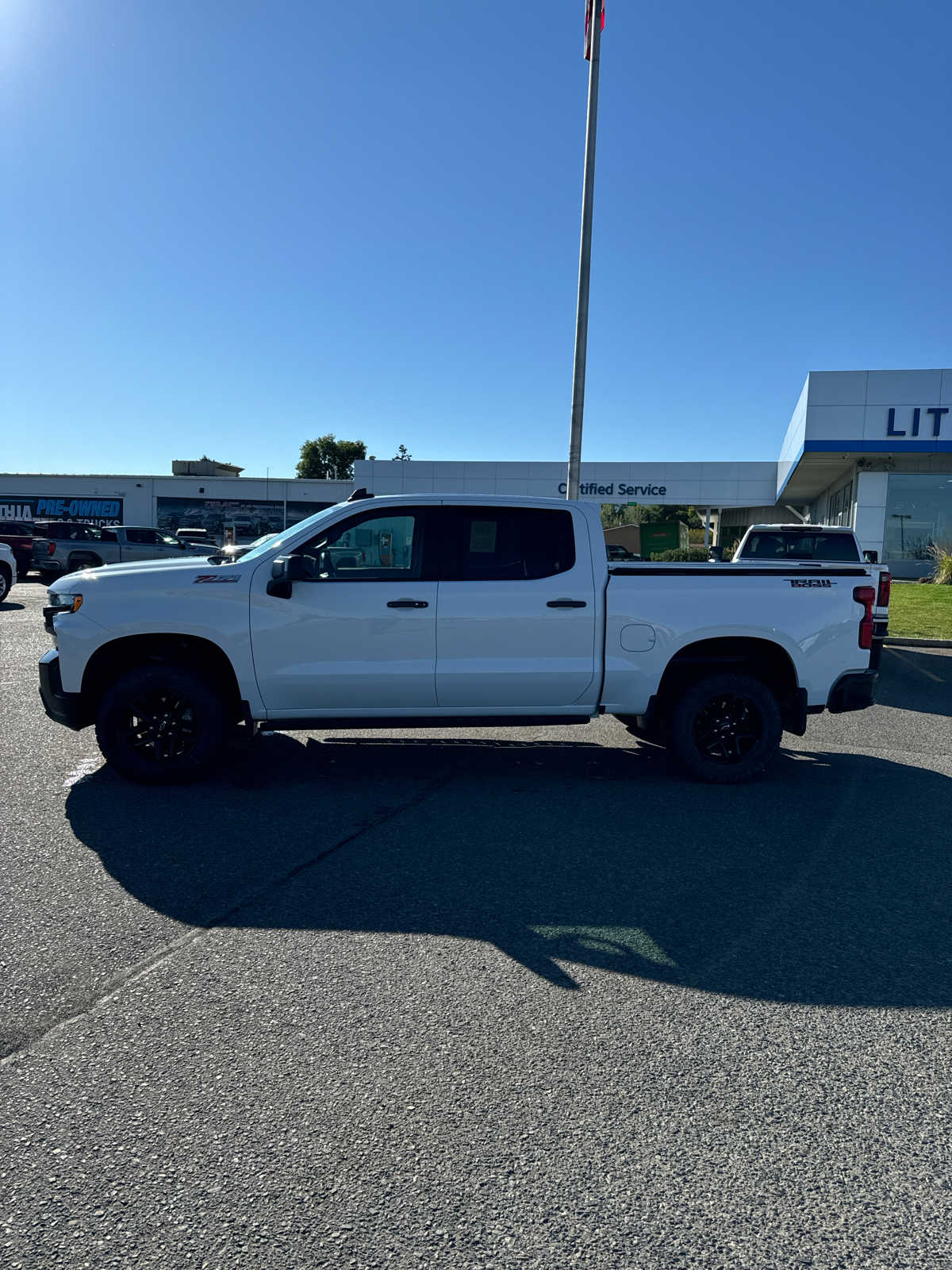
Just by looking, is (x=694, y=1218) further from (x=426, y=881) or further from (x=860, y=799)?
(x=860, y=799)

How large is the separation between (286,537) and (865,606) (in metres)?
4.31

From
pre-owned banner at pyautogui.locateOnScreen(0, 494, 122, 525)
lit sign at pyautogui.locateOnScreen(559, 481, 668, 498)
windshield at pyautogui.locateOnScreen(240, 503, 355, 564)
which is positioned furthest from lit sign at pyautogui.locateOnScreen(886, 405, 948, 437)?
pre-owned banner at pyautogui.locateOnScreen(0, 494, 122, 525)

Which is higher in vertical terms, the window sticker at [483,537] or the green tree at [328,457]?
the green tree at [328,457]

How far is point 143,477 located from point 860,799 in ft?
156

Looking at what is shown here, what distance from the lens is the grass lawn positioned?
15180mm

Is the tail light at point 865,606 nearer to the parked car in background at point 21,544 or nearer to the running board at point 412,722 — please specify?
the running board at point 412,722

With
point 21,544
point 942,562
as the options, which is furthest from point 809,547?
point 21,544

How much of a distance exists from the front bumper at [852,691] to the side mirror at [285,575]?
157 inches

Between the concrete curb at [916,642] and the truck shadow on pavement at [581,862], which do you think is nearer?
the truck shadow on pavement at [581,862]

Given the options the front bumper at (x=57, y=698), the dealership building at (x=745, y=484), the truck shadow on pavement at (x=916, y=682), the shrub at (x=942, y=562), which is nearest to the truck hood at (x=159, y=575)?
the front bumper at (x=57, y=698)

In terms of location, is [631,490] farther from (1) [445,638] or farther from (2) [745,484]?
(1) [445,638]

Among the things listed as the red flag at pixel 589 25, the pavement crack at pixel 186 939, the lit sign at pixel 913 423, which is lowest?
the pavement crack at pixel 186 939

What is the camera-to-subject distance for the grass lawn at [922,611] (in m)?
15.2

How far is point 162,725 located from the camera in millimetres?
6164
